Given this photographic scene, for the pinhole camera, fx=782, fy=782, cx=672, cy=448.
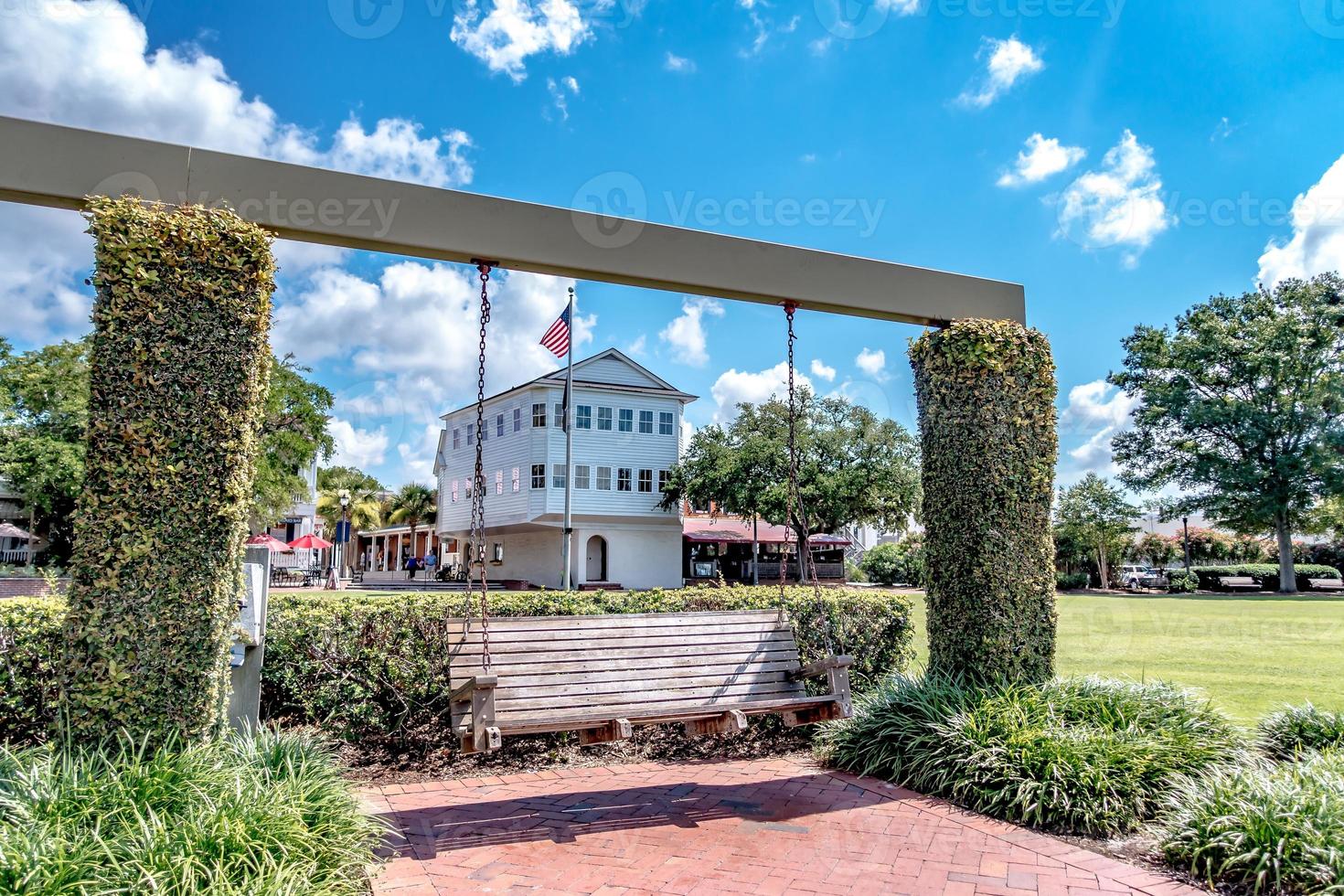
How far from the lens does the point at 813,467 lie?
31484 millimetres

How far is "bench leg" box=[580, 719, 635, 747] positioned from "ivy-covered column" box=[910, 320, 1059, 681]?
2.63 metres

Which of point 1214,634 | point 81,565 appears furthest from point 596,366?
point 81,565

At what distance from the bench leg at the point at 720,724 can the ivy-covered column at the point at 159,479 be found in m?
2.79

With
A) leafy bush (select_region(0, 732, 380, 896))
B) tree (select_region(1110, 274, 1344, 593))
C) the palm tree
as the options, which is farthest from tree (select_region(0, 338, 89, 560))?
tree (select_region(1110, 274, 1344, 593))

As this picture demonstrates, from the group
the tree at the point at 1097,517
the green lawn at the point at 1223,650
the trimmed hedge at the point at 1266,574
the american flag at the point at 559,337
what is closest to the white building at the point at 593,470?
the american flag at the point at 559,337

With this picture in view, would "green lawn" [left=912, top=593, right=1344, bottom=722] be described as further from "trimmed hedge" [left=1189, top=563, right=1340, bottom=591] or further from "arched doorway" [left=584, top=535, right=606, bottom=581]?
"trimmed hedge" [left=1189, top=563, right=1340, bottom=591]

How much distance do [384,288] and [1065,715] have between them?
40.7 ft

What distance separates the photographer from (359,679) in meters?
5.90

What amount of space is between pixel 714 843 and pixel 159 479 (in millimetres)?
3458

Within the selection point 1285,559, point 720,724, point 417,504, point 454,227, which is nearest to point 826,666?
point 720,724

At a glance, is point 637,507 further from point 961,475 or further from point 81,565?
point 81,565

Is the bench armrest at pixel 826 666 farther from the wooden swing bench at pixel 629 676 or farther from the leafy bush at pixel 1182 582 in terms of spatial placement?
the leafy bush at pixel 1182 582

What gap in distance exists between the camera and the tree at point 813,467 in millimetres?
30281

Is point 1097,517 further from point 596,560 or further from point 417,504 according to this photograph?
point 417,504
